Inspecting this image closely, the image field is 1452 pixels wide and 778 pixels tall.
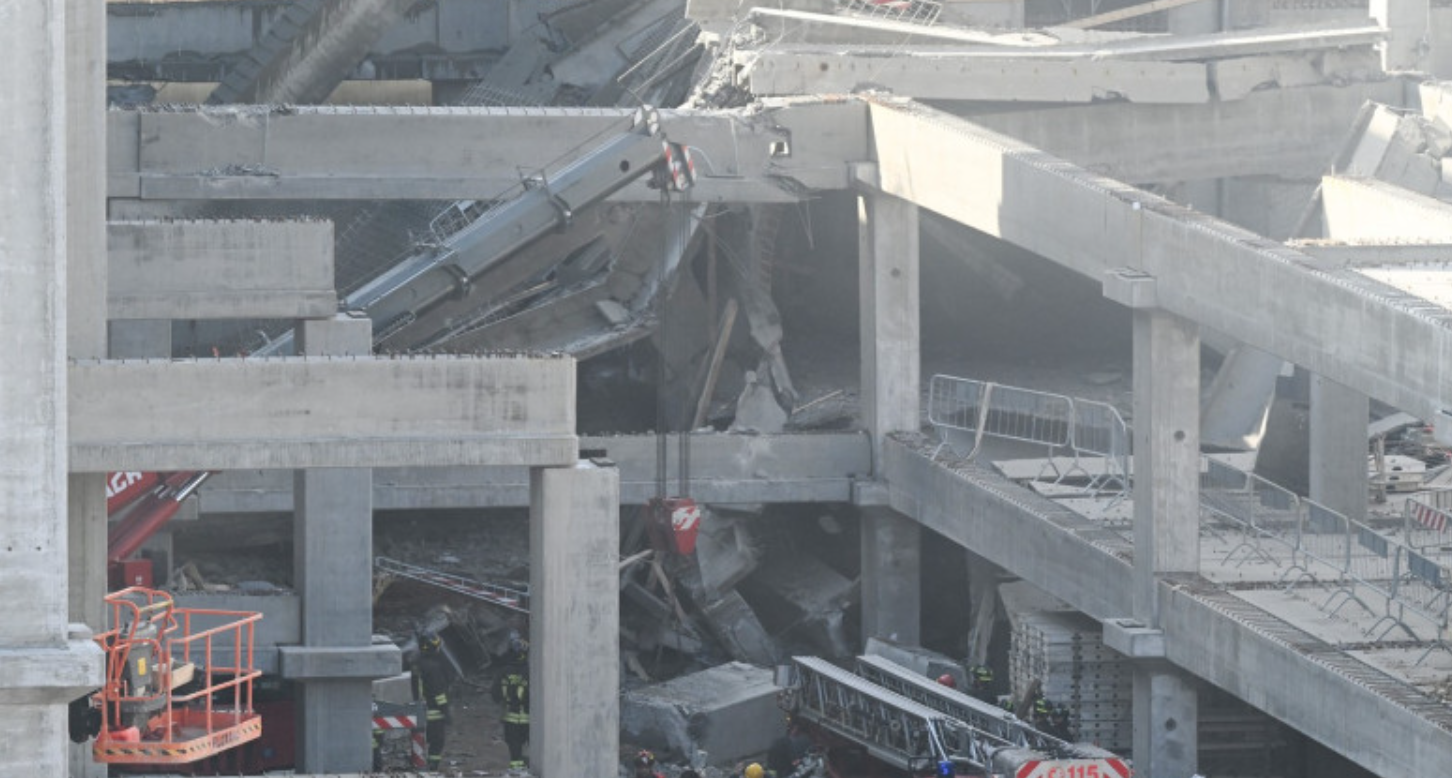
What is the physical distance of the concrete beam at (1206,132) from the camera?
145 ft

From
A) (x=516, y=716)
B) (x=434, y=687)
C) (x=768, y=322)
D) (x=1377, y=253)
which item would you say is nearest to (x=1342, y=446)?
(x=1377, y=253)

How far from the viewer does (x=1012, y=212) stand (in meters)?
36.8

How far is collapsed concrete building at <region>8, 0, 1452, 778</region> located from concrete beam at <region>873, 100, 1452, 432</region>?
66 millimetres

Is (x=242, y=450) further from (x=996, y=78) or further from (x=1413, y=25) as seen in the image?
(x=1413, y=25)

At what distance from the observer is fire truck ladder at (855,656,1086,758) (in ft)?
106

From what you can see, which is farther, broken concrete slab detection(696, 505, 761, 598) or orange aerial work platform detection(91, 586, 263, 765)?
broken concrete slab detection(696, 505, 761, 598)

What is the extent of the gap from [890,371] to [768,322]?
10.3 feet

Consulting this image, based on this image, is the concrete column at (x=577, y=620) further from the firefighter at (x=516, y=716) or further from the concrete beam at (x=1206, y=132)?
the concrete beam at (x=1206, y=132)

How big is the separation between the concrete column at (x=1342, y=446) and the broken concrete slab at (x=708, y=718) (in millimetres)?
6340

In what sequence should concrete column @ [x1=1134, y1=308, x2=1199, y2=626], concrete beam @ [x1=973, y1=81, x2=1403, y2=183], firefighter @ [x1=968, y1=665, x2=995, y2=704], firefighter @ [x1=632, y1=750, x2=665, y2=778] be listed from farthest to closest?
concrete beam @ [x1=973, y1=81, x2=1403, y2=183]
firefighter @ [x1=968, y1=665, x2=995, y2=704]
concrete column @ [x1=1134, y1=308, x2=1199, y2=626]
firefighter @ [x1=632, y1=750, x2=665, y2=778]

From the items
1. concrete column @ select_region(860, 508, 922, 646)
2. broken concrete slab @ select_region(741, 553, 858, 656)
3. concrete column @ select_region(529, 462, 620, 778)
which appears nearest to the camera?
concrete column @ select_region(529, 462, 620, 778)

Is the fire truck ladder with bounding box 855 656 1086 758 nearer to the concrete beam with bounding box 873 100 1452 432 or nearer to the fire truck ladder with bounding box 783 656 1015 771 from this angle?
the fire truck ladder with bounding box 783 656 1015 771

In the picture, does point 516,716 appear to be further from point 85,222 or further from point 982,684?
point 85,222

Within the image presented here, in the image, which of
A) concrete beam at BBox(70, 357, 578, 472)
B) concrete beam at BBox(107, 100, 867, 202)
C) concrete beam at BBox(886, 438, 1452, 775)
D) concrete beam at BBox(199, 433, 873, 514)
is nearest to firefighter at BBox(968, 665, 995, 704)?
concrete beam at BBox(886, 438, 1452, 775)
